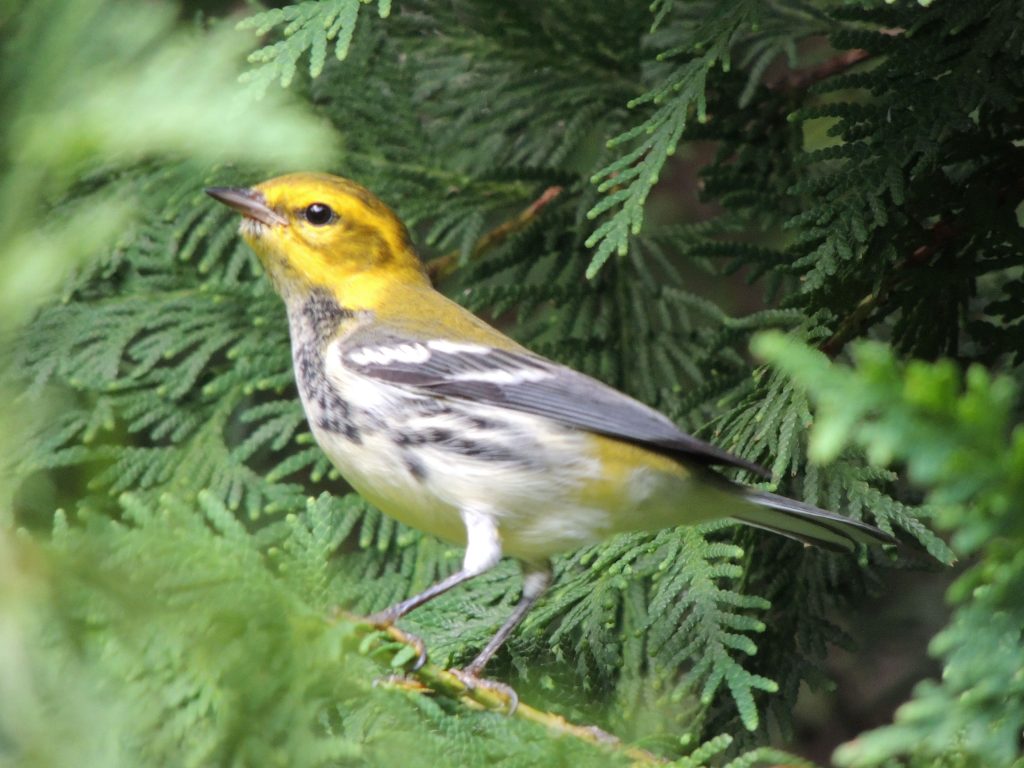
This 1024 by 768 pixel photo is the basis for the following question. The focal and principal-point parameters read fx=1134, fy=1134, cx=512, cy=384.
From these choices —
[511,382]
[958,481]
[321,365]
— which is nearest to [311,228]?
[321,365]

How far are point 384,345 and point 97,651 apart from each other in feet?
4.35

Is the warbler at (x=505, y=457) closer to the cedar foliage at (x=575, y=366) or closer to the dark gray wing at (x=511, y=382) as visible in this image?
the dark gray wing at (x=511, y=382)

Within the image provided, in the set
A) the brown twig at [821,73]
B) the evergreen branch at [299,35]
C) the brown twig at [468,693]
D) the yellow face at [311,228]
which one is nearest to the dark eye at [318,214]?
the yellow face at [311,228]

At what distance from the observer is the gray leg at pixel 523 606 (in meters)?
2.21

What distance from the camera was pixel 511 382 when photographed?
2.43m

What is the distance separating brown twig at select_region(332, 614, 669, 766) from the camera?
5.25ft

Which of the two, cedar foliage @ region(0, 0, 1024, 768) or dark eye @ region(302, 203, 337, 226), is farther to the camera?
dark eye @ region(302, 203, 337, 226)

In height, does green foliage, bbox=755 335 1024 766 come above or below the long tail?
above

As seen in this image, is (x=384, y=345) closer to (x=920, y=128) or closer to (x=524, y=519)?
(x=524, y=519)

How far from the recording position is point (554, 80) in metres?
2.98

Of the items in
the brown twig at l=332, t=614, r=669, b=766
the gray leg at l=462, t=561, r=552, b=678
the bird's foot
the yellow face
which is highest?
the yellow face

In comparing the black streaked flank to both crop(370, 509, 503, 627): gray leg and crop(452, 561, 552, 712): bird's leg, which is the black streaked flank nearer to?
crop(370, 509, 503, 627): gray leg

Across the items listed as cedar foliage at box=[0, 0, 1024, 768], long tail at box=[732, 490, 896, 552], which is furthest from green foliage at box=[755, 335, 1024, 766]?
long tail at box=[732, 490, 896, 552]

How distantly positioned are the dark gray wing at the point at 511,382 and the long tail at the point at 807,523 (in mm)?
150
